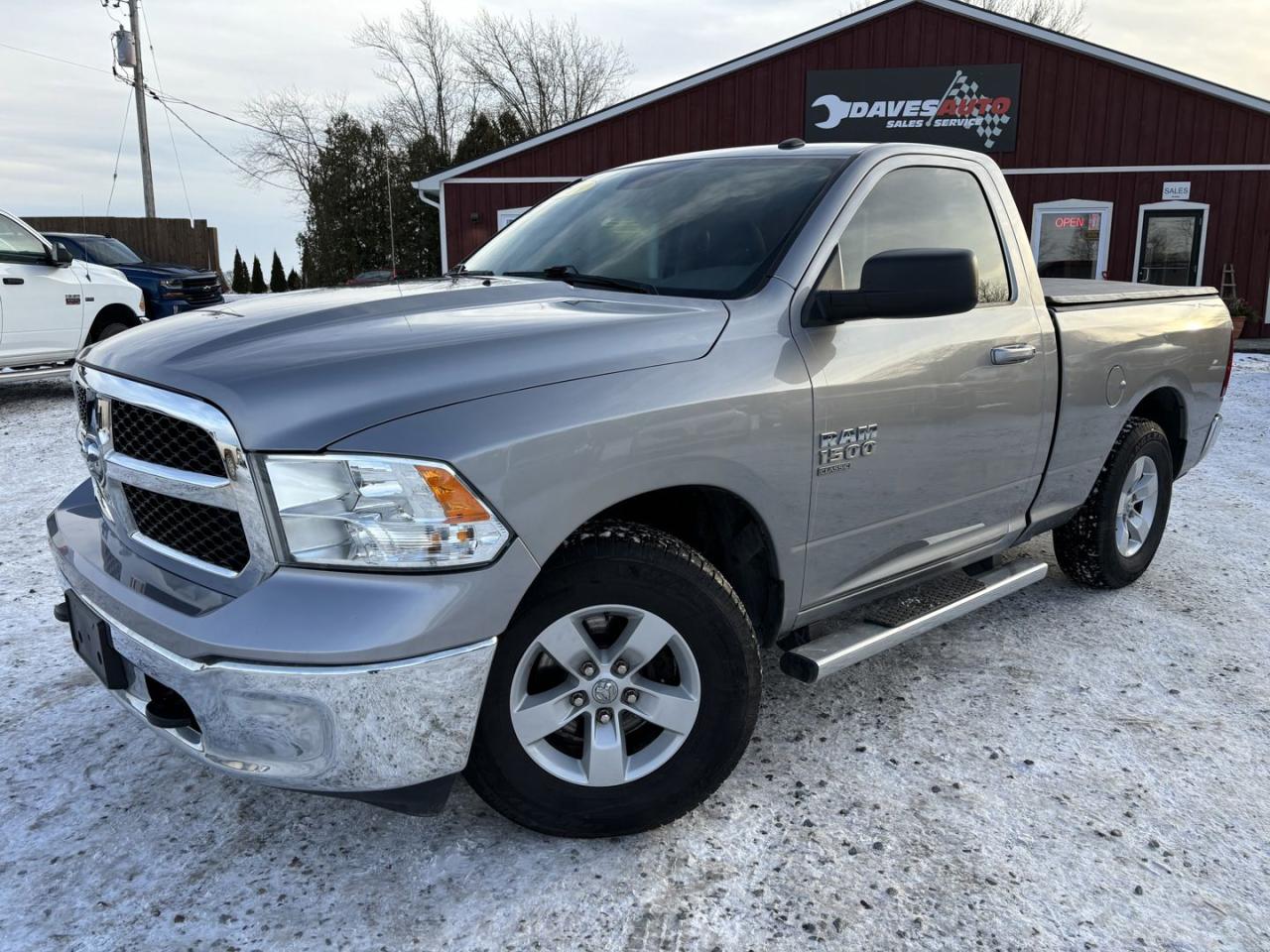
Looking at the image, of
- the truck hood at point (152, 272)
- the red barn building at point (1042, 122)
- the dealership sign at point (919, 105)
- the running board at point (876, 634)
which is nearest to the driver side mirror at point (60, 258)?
the truck hood at point (152, 272)

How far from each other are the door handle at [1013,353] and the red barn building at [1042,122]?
1546cm

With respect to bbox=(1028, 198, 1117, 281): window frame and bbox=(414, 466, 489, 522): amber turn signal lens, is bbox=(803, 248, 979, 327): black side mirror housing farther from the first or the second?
bbox=(1028, 198, 1117, 281): window frame

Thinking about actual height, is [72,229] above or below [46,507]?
above

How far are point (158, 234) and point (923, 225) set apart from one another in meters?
26.0

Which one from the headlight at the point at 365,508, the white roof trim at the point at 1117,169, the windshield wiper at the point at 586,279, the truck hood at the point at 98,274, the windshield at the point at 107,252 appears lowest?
the headlight at the point at 365,508

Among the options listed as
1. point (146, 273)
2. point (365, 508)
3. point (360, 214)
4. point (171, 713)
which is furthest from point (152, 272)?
point (360, 214)

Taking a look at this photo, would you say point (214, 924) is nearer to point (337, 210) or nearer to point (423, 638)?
point (423, 638)

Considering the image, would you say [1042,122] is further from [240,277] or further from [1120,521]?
[240,277]

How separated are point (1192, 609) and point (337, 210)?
38.2m

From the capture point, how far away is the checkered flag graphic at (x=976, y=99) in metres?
17.6

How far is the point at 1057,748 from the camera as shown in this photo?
3.01 meters

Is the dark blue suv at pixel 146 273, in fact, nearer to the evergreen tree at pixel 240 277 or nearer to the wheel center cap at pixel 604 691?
the wheel center cap at pixel 604 691

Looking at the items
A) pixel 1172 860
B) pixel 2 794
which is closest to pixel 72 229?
pixel 2 794

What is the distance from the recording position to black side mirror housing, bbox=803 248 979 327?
8.36 feet
